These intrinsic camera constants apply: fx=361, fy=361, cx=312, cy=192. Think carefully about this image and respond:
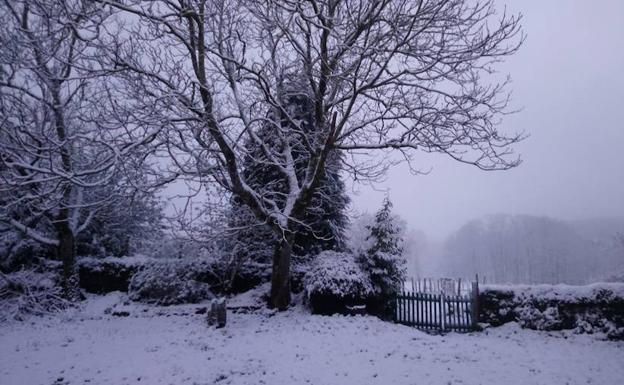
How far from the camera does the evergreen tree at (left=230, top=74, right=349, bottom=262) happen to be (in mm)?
13938

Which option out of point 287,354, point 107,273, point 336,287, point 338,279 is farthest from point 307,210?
point 107,273

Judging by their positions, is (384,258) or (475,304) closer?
(475,304)

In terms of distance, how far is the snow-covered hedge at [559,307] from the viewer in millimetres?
9758

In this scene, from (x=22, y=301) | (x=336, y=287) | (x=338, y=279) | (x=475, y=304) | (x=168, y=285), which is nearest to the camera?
(x=22, y=301)

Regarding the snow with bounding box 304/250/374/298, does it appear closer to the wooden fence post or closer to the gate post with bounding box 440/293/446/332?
the gate post with bounding box 440/293/446/332

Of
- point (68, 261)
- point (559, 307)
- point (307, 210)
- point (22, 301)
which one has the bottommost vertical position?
point (22, 301)

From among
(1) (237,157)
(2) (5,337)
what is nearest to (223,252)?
(1) (237,157)

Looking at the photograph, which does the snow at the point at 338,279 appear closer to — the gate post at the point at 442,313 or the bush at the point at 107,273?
the gate post at the point at 442,313

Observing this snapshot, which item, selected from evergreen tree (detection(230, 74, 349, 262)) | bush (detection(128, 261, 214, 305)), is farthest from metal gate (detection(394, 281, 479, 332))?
bush (detection(128, 261, 214, 305))

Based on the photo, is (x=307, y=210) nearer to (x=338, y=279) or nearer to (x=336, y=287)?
(x=338, y=279)

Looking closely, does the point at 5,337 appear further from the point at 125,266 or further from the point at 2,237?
the point at 2,237

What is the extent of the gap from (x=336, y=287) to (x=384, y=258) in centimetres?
200

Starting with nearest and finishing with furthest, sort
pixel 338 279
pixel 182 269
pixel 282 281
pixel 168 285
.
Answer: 1. pixel 338 279
2. pixel 282 281
3. pixel 168 285
4. pixel 182 269

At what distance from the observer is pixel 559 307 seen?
34.2 feet
